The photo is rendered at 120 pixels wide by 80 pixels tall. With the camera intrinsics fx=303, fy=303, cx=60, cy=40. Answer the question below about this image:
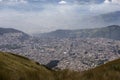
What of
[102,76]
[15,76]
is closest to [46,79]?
[15,76]

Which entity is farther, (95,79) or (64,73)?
(64,73)

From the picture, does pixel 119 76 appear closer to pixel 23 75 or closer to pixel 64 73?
pixel 64 73

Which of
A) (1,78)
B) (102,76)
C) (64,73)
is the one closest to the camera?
(1,78)

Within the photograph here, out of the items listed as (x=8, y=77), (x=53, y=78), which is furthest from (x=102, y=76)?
(x=8, y=77)

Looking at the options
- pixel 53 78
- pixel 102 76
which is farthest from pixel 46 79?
pixel 102 76

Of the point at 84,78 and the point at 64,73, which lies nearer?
the point at 84,78

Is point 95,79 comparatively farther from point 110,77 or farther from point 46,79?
point 46,79

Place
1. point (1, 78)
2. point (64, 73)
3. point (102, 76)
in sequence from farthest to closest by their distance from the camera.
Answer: point (64, 73)
point (102, 76)
point (1, 78)
